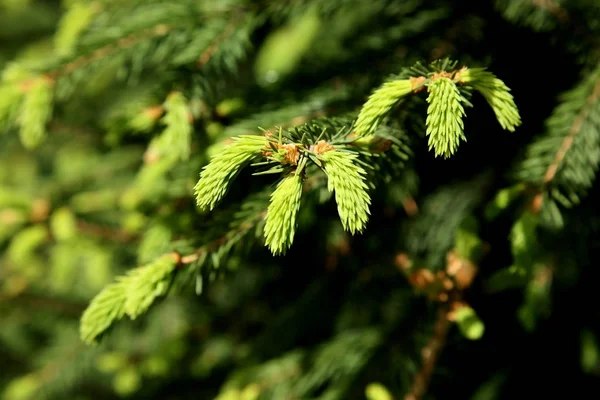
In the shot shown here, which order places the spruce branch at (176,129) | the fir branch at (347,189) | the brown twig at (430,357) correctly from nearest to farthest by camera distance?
the fir branch at (347,189) → the spruce branch at (176,129) → the brown twig at (430,357)

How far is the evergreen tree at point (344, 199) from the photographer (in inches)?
31.5

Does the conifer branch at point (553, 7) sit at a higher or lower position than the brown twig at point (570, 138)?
higher

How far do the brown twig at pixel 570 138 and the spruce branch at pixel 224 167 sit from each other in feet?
1.66

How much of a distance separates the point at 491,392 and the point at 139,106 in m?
0.92

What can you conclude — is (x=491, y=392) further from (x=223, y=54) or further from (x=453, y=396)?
(x=223, y=54)

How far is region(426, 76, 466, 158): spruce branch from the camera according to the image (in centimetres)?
66

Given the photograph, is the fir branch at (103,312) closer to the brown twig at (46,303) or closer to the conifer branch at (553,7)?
the conifer branch at (553,7)

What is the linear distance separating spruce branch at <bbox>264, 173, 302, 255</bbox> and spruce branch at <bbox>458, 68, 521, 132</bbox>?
269mm

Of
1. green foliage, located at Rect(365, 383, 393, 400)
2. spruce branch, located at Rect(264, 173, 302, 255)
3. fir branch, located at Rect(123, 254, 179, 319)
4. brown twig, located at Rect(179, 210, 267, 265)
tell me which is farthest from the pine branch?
green foliage, located at Rect(365, 383, 393, 400)

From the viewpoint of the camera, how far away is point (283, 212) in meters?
0.66

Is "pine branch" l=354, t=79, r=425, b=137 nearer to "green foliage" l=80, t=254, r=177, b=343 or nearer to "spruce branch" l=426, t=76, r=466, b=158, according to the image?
"spruce branch" l=426, t=76, r=466, b=158

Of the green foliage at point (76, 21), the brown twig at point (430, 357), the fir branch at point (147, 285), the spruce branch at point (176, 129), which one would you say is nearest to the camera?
the fir branch at point (147, 285)

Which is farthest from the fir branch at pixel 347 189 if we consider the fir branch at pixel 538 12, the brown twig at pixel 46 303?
the brown twig at pixel 46 303

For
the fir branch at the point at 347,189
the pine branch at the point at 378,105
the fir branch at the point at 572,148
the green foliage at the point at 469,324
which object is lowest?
the green foliage at the point at 469,324
